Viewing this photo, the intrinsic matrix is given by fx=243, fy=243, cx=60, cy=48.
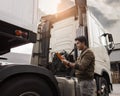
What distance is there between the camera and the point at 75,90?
4.36 metres

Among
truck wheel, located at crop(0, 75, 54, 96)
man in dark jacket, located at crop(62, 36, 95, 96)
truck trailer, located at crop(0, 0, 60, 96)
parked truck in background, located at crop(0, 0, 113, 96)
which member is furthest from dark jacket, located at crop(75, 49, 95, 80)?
truck wheel, located at crop(0, 75, 54, 96)

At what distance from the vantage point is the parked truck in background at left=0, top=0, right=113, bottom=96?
2.78m

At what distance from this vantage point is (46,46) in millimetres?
5426

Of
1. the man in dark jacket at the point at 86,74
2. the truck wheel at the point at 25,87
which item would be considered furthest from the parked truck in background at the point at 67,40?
the truck wheel at the point at 25,87

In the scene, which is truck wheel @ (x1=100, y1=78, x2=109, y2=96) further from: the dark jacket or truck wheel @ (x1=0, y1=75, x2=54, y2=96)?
truck wheel @ (x1=0, y1=75, x2=54, y2=96)

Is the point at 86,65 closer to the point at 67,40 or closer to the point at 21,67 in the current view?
the point at 67,40

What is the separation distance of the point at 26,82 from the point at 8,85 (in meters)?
0.23

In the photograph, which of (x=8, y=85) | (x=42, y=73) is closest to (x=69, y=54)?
(x=42, y=73)

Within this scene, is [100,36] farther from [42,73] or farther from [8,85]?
[8,85]

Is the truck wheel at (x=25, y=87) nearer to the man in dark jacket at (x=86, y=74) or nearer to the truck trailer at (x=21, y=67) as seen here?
the truck trailer at (x=21, y=67)

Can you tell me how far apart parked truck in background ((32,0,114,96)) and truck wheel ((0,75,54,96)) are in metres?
1.61

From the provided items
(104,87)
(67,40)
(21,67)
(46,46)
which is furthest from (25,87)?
(104,87)

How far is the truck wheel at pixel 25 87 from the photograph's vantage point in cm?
272

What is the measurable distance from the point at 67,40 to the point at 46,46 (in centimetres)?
65
